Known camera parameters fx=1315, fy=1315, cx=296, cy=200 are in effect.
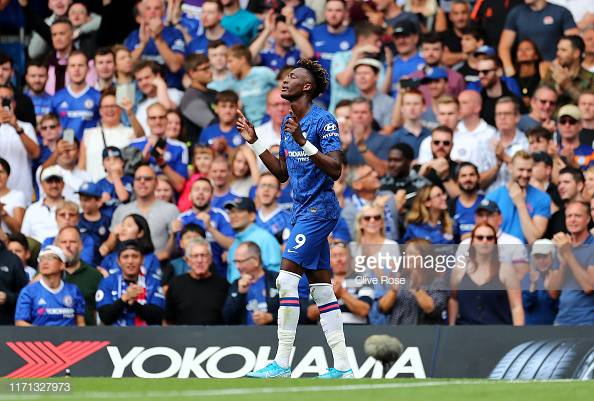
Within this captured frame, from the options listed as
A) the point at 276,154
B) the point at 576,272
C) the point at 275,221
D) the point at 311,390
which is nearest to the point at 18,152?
the point at 276,154

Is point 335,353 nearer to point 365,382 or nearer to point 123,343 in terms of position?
point 365,382

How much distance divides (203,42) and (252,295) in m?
5.52

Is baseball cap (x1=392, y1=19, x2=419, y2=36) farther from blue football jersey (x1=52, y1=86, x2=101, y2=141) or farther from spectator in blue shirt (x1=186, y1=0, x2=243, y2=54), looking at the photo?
blue football jersey (x1=52, y1=86, x2=101, y2=141)

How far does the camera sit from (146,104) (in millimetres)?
16875

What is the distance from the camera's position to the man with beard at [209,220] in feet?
47.2

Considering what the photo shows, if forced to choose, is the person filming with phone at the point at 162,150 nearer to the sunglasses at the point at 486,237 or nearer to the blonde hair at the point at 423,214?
the blonde hair at the point at 423,214

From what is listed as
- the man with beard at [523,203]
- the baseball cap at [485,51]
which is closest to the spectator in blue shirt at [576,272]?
the man with beard at [523,203]

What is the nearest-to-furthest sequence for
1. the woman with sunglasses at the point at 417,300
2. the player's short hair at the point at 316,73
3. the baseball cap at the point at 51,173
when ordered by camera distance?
the player's short hair at the point at 316,73 → the woman with sunglasses at the point at 417,300 → the baseball cap at the point at 51,173

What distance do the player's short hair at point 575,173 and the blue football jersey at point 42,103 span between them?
6.83 metres

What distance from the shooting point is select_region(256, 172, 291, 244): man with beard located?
47.4ft

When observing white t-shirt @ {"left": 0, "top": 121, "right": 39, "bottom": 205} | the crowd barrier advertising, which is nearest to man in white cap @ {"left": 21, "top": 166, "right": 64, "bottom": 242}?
white t-shirt @ {"left": 0, "top": 121, "right": 39, "bottom": 205}

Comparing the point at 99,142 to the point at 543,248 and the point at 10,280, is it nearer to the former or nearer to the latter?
the point at 10,280

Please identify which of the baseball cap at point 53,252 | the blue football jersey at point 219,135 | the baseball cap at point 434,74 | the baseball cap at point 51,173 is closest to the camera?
the baseball cap at point 53,252

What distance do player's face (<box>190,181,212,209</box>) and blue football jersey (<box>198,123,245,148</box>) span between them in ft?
4.56
